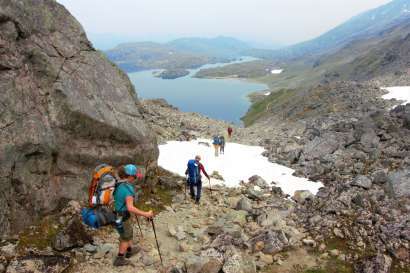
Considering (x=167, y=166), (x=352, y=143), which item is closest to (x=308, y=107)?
(x=352, y=143)

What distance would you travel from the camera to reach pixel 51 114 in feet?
42.8

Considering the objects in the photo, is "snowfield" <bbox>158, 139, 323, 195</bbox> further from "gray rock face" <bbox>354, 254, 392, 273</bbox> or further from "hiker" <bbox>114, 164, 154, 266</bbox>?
"hiker" <bbox>114, 164, 154, 266</bbox>

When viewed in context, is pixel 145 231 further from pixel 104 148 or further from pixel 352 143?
pixel 352 143

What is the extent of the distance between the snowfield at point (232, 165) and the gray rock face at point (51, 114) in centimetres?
771

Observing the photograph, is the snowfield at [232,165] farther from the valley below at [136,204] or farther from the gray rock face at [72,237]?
the gray rock face at [72,237]

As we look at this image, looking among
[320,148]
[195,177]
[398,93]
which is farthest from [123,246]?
[398,93]

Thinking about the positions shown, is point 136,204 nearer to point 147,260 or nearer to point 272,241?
point 147,260

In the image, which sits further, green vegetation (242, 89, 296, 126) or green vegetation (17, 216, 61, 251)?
green vegetation (242, 89, 296, 126)

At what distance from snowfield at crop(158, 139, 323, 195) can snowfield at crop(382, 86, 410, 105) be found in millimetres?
25698

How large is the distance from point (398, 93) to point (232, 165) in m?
37.0

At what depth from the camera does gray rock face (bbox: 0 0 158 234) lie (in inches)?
462

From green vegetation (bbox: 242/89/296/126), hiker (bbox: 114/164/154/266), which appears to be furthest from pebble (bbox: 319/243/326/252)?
green vegetation (bbox: 242/89/296/126)

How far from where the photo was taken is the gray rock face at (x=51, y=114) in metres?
11.7

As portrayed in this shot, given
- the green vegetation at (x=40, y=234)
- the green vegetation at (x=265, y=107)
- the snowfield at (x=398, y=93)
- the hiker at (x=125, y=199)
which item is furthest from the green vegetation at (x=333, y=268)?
the green vegetation at (x=265, y=107)
